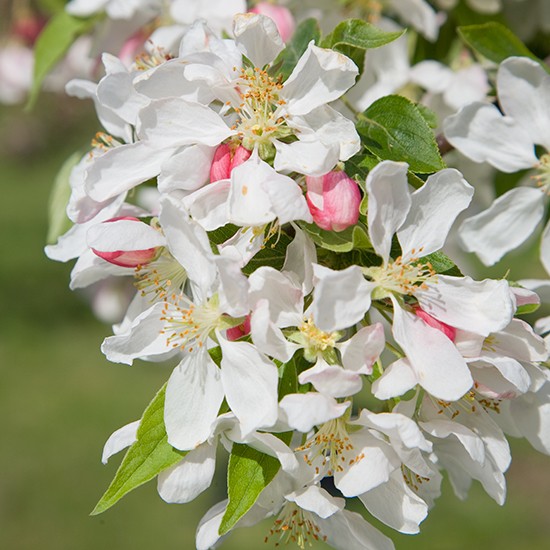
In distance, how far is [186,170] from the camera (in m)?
0.95

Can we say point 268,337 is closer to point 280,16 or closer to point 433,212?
point 433,212

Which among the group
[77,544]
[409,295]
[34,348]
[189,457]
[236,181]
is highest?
[236,181]

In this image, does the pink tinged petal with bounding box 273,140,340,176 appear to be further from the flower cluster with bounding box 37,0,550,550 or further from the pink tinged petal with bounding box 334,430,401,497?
the pink tinged petal with bounding box 334,430,401,497

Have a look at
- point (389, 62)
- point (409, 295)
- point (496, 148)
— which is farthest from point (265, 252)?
point (389, 62)

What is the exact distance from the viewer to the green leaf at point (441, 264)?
995 millimetres

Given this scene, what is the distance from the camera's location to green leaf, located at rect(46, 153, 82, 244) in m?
1.38

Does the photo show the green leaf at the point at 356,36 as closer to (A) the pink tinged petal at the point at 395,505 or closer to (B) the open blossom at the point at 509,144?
(B) the open blossom at the point at 509,144

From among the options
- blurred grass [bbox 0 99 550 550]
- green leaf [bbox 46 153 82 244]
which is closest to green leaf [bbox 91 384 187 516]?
green leaf [bbox 46 153 82 244]

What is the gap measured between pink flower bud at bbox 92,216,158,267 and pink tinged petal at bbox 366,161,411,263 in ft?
0.85

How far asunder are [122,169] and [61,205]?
0.44 m

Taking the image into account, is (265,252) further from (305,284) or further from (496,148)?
(496,148)

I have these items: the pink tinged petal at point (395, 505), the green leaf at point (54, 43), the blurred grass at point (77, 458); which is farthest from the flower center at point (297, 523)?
the blurred grass at point (77, 458)

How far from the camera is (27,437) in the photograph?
4.12 metres

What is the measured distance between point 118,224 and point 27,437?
3.39 metres
